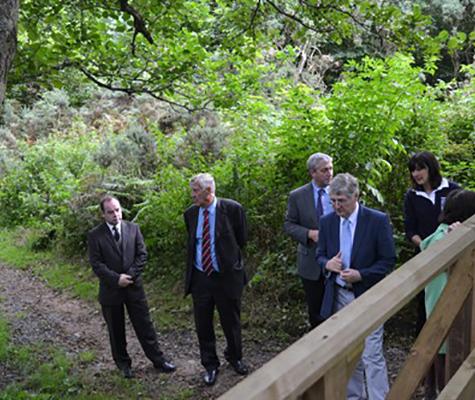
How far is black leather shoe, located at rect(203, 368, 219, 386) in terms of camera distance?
577 centimetres

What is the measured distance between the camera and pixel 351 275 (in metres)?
3.99

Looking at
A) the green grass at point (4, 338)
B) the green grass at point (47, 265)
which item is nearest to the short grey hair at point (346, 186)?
the green grass at point (4, 338)

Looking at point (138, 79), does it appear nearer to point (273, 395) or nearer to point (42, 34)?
point (42, 34)

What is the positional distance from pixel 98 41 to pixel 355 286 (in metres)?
4.62

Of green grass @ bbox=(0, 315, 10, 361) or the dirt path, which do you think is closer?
the dirt path

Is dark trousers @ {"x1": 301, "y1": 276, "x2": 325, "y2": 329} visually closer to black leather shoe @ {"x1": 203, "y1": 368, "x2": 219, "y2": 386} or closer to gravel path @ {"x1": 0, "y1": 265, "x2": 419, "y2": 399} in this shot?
gravel path @ {"x1": 0, "y1": 265, "x2": 419, "y2": 399}

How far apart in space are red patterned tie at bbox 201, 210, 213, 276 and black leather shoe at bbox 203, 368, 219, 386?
45.5 inches

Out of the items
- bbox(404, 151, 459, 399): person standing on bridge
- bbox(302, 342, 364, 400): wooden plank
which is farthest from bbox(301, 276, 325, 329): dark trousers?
bbox(302, 342, 364, 400): wooden plank

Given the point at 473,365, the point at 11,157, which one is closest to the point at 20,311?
the point at 473,365

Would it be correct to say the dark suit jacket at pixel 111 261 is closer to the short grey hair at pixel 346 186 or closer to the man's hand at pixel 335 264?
the man's hand at pixel 335 264

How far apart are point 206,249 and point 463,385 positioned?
326 centimetres

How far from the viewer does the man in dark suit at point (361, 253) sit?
4023 mm

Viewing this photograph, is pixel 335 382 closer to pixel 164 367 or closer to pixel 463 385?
pixel 463 385

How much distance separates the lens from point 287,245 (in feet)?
25.9
